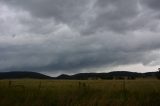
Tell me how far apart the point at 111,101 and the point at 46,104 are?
10.6 feet

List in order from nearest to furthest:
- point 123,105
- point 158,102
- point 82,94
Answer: point 123,105
point 158,102
point 82,94

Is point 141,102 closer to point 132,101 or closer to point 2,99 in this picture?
point 132,101

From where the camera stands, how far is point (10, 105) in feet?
50.1

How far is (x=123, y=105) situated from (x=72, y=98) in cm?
272

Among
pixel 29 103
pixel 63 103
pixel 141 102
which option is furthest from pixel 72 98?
pixel 141 102

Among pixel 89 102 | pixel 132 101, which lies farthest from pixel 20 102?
pixel 132 101

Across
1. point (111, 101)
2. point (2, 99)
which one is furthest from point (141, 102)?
point (2, 99)

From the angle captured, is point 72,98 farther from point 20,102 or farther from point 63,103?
point 20,102

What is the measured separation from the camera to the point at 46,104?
1528 centimetres

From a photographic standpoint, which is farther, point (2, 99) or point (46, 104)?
point (2, 99)

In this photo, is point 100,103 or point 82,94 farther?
point 82,94

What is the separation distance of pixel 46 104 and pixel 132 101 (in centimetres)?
434

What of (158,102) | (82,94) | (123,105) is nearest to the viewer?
(123,105)

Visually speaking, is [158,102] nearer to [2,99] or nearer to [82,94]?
[82,94]
